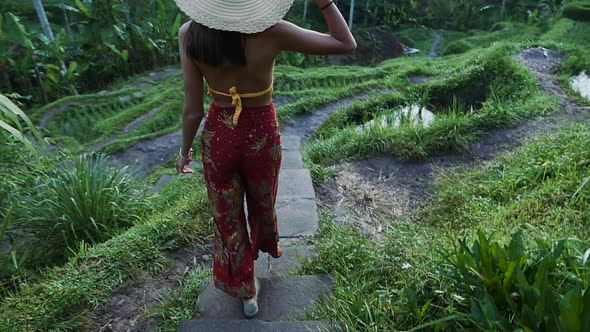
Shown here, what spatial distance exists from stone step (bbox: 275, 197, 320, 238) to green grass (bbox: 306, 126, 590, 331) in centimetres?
9

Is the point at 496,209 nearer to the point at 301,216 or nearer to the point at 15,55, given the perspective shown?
the point at 301,216

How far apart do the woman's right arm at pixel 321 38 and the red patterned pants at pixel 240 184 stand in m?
0.30

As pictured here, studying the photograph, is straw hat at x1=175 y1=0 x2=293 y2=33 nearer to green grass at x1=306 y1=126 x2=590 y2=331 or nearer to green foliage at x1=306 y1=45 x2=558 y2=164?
green grass at x1=306 y1=126 x2=590 y2=331

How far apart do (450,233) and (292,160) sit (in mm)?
2012

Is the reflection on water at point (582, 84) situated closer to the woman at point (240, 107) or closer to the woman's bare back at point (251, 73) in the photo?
the woman at point (240, 107)

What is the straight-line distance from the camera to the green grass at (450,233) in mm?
1849

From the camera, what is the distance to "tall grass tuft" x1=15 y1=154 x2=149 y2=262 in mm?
3350

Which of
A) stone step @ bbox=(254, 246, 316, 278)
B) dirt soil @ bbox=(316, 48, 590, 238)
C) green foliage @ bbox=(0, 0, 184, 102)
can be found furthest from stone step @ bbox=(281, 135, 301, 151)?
green foliage @ bbox=(0, 0, 184, 102)

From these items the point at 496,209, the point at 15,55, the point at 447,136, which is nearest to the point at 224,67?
the point at 496,209

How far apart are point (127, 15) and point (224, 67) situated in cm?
1020

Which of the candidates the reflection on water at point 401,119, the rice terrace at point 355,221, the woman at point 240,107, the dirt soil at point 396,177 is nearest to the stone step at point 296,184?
the rice terrace at point 355,221

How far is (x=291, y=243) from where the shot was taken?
9.41ft

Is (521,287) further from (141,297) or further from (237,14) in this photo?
(141,297)

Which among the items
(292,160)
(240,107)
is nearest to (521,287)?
(240,107)
